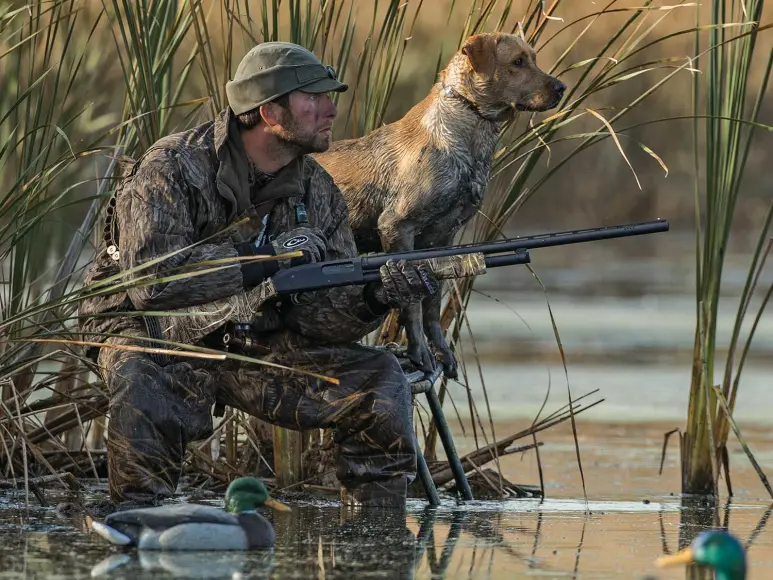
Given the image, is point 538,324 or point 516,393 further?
point 538,324

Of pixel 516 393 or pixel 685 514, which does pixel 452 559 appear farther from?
pixel 516 393

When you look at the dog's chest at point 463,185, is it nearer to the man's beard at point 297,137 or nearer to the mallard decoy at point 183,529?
the man's beard at point 297,137

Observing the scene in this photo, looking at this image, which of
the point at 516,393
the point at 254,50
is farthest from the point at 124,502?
the point at 516,393

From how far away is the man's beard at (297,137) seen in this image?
538cm

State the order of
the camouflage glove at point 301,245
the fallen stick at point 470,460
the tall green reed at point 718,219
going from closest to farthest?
the camouflage glove at point 301,245 < the tall green reed at point 718,219 < the fallen stick at point 470,460

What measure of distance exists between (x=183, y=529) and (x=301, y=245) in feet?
4.34

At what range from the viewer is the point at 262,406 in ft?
17.6

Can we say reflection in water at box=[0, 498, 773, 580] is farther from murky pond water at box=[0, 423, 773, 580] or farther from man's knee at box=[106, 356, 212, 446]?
man's knee at box=[106, 356, 212, 446]

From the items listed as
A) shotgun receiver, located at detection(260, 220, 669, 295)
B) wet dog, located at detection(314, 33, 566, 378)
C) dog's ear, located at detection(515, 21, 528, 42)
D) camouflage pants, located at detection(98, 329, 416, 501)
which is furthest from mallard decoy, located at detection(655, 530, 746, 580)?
dog's ear, located at detection(515, 21, 528, 42)

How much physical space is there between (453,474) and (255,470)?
791 mm

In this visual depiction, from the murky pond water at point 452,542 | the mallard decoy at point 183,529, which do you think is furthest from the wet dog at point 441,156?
the mallard decoy at point 183,529

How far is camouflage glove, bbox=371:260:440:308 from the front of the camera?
510cm

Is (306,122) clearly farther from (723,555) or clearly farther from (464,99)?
(723,555)

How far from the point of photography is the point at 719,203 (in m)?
5.96
